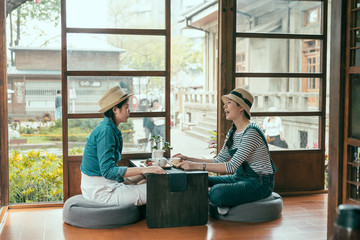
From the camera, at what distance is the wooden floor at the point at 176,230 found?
3373 mm

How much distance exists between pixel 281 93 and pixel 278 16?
31.4 inches

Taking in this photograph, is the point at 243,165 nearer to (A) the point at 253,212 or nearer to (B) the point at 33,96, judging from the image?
(A) the point at 253,212

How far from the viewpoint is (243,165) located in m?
3.83

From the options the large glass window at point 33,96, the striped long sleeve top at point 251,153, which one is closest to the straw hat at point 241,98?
the striped long sleeve top at point 251,153

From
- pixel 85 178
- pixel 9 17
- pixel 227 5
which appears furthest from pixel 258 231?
pixel 9 17

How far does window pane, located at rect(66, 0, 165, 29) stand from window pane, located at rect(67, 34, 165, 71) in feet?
0.37

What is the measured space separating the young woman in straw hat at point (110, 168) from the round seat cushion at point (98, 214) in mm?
61

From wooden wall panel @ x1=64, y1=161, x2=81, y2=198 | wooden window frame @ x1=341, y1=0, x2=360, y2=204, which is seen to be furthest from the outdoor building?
wooden window frame @ x1=341, y1=0, x2=360, y2=204

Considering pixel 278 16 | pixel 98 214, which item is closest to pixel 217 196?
pixel 98 214

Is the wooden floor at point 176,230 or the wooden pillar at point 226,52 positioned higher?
the wooden pillar at point 226,52

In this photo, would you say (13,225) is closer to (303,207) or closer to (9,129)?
(9,129)

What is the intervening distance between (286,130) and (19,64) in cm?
279

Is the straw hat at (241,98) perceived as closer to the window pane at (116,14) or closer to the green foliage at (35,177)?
the window pane at (116,14)

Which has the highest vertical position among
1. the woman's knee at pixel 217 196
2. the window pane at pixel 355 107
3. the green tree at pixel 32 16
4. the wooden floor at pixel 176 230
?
the green tree at pixel 32 16
